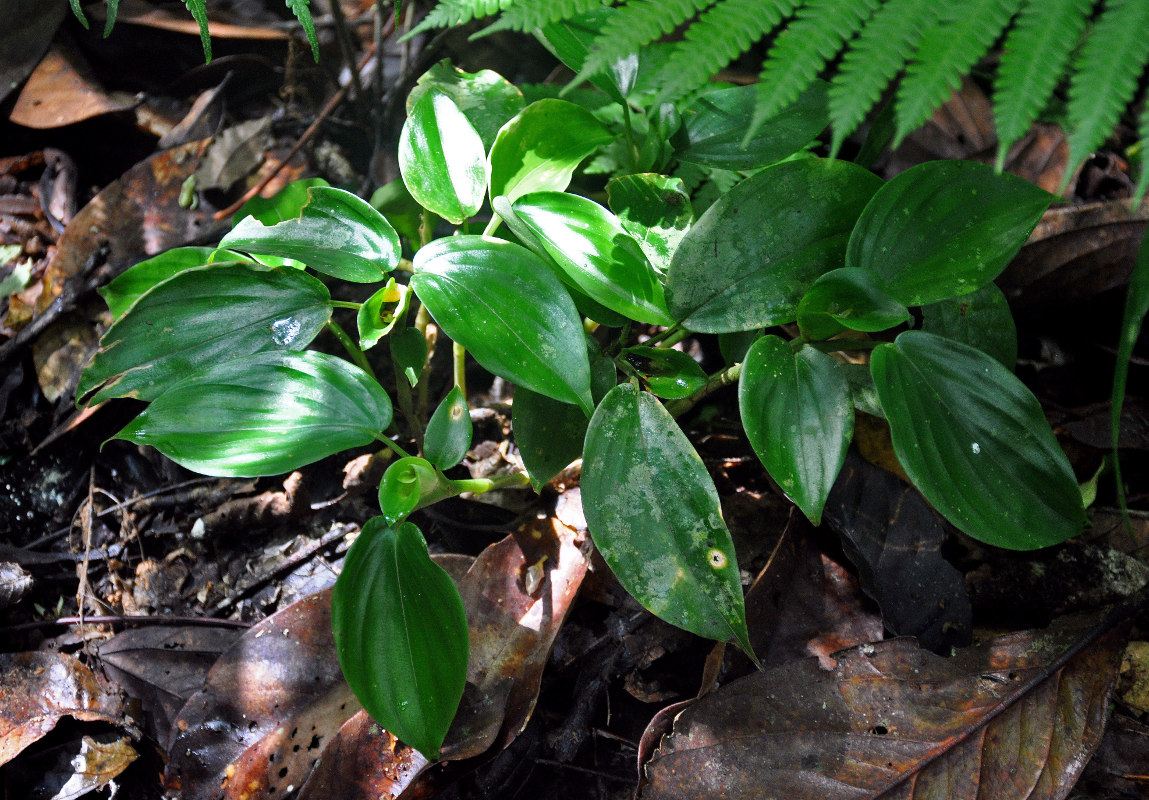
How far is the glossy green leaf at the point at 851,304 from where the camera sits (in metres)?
0.91

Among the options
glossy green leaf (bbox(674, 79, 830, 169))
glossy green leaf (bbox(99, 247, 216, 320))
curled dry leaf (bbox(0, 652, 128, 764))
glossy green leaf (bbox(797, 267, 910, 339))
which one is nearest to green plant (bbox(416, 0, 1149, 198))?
glossy green leaf (bbox(797, 267, 910, 339))

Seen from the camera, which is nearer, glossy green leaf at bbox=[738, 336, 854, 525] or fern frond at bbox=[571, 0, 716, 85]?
fern frond at bbox=[571, 0, 716, 85]

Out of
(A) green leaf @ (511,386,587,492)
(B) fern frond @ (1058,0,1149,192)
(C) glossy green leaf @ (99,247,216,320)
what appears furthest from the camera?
(C) glossy green leaf @ (99,247,216,320)

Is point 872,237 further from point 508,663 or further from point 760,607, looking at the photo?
point 508,663

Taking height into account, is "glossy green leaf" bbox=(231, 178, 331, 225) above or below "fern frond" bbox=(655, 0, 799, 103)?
below

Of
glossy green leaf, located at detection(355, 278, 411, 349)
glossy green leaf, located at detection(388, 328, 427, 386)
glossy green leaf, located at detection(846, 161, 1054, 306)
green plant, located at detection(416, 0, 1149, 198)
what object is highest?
green plant, located at detection(416, 0, 1149, 198)

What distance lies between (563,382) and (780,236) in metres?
0.39

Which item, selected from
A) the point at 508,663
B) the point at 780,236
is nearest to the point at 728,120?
the point at 780,236

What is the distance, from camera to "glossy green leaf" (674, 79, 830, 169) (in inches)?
45.2

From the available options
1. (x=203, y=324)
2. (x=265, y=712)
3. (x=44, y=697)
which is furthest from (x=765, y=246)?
(x=44, y=697)

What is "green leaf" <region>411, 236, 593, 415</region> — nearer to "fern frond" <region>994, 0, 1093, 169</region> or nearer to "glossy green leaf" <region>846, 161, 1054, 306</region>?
"glossy green leaf" <region>846, 161, 1054, 306</region>

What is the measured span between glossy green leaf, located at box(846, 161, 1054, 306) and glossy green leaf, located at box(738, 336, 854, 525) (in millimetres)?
168

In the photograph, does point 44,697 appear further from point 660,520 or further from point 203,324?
point 660,520

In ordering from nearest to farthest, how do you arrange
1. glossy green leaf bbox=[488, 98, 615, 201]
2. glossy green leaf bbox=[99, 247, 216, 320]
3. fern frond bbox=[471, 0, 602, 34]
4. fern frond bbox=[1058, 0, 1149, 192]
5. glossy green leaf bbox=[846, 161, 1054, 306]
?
fern frond bbox=[1058, 0, 1149, 192] < fern frond bbox=[471, 0, 602, 34] < glossy green leaf bbox=[846, 161, 1054, 306] < glossy green leaf bbox=[488, 98, 615, 201] < glossy green leaf bbox=[99, 247, 216, 320]
